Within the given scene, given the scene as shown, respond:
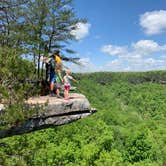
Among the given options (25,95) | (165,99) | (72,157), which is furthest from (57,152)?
(165,99)

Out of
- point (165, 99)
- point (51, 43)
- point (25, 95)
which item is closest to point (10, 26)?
point (25, 95)

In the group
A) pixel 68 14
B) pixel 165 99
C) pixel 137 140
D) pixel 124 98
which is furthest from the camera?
pixel 124 98

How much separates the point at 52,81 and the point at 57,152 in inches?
957

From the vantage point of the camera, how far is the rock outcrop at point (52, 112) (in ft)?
47.3

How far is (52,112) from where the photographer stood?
50.1 ft

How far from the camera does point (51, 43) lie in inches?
1003

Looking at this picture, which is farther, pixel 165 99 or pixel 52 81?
pixel 165 99

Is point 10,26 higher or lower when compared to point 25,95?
higher

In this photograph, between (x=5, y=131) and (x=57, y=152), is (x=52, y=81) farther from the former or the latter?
(x=57, y=152)

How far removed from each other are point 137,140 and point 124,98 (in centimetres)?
14624

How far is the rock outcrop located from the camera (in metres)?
14.4

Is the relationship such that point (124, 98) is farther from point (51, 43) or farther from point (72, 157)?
point (51, 43)

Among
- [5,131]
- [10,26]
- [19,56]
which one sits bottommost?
[5,131]

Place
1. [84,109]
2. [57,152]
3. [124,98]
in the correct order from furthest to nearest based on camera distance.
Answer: [124,98] → [57,152] → [84,109]
